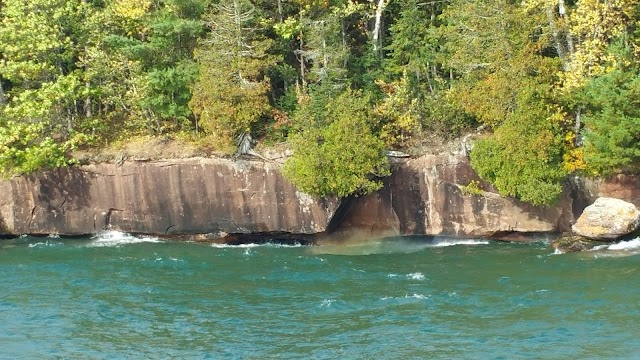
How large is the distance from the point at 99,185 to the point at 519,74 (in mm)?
19857

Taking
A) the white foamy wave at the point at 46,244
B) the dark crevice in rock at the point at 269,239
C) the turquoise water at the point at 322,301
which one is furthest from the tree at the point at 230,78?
the white foamy wave at the point at 46,244

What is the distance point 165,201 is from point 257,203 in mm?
4392

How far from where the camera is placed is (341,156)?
114 ft

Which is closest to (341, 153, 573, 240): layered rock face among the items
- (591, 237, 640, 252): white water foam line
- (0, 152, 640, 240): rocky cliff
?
(0, 152, 640, 240): rocky cliff

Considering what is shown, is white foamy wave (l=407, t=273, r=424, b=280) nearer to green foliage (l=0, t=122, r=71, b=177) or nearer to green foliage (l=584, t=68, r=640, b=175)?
green foliage (l=584, t=68, r=640, b=175)

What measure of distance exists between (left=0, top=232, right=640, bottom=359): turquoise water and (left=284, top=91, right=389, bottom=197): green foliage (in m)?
3.02

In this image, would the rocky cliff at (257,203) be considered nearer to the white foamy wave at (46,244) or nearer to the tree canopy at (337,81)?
the white foamy wave at (46,244)

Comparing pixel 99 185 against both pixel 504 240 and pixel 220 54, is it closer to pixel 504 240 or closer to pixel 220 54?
pixel 220 54

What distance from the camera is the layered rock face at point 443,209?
116 ft

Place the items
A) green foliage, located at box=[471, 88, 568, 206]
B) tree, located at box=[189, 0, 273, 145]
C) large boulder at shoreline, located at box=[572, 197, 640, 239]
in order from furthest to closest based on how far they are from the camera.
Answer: tree, located at box=[189, 0, 273, 145] < green foliage, located at box=[471, 88, 568, 206] < large boulder at shoreline, located at box=[572, 197, 640, 239]

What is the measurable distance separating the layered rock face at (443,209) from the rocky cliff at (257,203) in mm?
44

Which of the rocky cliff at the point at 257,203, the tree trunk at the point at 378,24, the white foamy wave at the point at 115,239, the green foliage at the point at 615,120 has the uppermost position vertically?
the tree trunk at the point at 378,24

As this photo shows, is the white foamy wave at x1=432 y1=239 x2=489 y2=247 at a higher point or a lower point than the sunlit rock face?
lower

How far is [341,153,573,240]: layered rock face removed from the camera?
1391 inches
